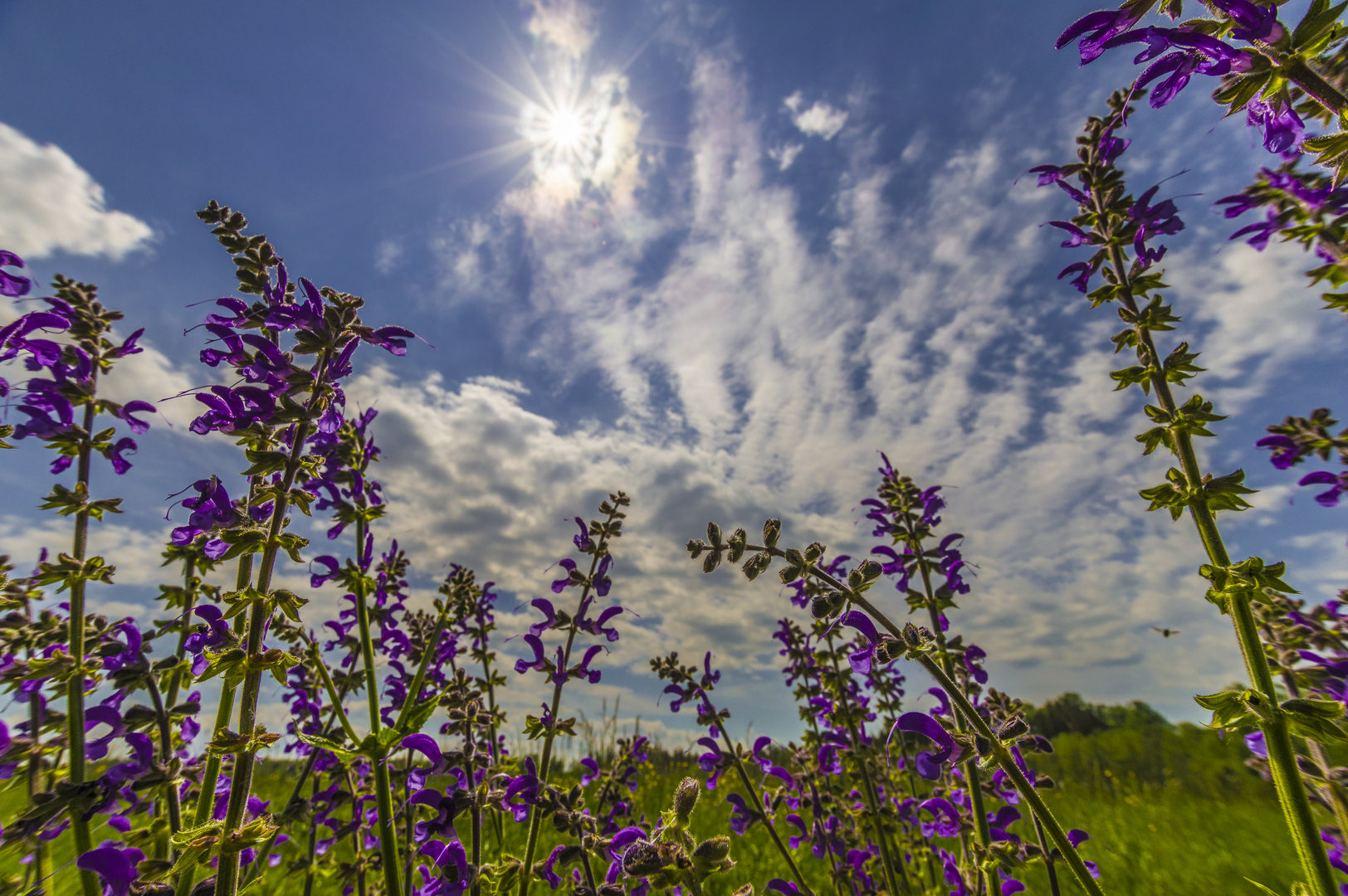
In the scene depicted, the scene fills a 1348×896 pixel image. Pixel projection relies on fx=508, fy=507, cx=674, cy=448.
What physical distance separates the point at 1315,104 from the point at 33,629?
23.2ft

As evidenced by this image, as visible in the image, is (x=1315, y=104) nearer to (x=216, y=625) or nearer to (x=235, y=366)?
(x=235, y=366)

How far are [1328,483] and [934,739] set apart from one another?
15.0 feet

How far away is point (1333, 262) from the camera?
8.09 feet

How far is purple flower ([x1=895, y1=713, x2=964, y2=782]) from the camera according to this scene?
89.9 inches

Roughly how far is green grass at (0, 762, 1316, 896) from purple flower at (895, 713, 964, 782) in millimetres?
3749

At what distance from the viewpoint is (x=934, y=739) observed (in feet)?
8.10

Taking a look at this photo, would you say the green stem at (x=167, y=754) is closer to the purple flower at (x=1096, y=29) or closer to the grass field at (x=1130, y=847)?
the grass field at (x=1130, y=847)

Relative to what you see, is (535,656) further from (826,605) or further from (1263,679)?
(1263,679)

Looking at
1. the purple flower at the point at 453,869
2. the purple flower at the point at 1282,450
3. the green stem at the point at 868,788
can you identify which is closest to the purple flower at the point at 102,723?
the purple flower at the point at 453,869

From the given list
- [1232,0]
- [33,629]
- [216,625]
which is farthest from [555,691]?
[1232,0]

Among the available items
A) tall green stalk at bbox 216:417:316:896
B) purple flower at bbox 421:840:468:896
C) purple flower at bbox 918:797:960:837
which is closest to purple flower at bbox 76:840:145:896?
tall green stalk at bbox 216:417:316:896

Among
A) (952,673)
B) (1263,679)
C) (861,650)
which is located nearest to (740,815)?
(952,673)

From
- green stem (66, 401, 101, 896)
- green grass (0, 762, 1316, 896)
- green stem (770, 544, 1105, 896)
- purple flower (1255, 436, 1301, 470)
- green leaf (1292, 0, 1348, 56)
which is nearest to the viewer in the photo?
green leaf (1292, 0, 1348, 56)

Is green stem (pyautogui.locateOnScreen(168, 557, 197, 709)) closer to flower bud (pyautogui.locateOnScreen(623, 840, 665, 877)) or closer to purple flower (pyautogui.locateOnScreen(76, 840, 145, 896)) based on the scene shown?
purple flower (pyautogui.locateOnScreen(76, 840, 145, 896))
